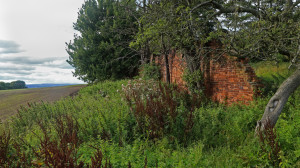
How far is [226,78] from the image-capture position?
7.73m

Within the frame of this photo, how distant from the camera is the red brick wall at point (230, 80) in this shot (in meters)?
7.13

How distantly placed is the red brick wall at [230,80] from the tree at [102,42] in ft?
30.3

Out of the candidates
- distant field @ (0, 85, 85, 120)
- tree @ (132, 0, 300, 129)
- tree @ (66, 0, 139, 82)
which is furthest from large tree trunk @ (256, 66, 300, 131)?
tree @ (66, 0, 139, 82)

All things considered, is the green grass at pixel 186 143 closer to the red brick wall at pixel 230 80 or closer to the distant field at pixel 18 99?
the red brick wall at pixel 230 80

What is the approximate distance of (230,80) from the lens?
762 cm

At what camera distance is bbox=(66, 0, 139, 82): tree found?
53.2ft

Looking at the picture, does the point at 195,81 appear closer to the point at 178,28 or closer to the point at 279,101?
the point at 178,28

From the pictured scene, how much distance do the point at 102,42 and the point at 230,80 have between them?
11.6m

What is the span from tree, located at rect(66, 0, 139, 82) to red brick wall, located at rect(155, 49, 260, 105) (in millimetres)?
9238

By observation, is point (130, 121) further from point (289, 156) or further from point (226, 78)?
point (226, 78)

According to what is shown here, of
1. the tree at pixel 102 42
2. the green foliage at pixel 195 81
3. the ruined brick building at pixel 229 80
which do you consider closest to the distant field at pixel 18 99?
the tree at pixel 102 42

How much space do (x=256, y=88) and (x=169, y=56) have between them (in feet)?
18.7

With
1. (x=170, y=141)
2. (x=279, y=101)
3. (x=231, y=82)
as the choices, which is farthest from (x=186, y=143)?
(x=231, y=82)

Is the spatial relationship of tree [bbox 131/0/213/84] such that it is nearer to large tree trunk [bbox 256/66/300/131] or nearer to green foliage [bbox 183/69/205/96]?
green foliage [bbox 183/69/205/96]
